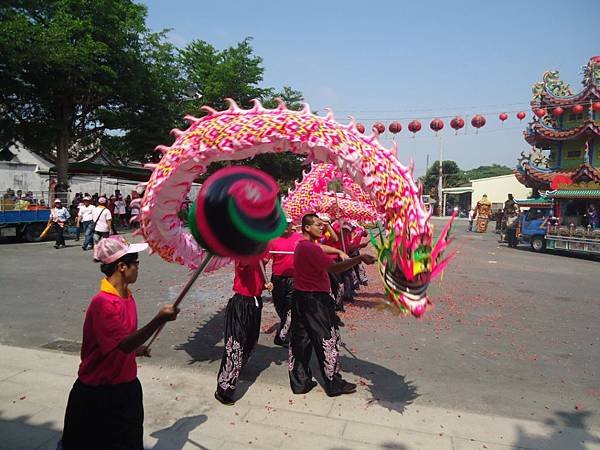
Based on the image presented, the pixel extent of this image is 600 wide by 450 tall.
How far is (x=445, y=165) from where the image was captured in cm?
6444

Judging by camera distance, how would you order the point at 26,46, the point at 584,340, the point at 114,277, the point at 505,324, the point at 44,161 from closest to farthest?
the point at 114,277 → the point at 584,340 → the point at 505,324 → the point at 26,46 → the point at 44,161

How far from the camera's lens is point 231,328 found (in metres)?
4.37

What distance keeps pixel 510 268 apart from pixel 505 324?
6.77 metres

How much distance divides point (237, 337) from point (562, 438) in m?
2.83

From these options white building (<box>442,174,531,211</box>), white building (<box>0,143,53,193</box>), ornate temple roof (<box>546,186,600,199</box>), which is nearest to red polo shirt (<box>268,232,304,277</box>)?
ornate temple roof (<box>546,186,600,199</box>)

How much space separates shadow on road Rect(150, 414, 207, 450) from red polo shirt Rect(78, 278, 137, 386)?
43.4 inches

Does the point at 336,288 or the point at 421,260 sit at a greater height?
the point at 421,260

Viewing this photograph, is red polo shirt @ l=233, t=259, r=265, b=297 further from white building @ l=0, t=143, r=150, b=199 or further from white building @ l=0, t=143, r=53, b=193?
white building @ l=0, t=143, r=53, b=193

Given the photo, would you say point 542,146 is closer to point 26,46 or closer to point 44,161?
point 26,46

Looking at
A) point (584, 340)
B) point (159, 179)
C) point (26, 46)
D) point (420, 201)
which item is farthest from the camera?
point (26, 46)

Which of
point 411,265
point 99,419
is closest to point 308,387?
point 411,265

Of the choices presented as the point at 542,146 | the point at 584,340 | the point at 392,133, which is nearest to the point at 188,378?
the point at 584,340

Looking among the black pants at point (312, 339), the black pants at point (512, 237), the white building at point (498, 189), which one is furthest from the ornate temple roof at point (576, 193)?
the white building at point (498, 189)

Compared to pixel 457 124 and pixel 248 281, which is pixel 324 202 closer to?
pixel 248 281
